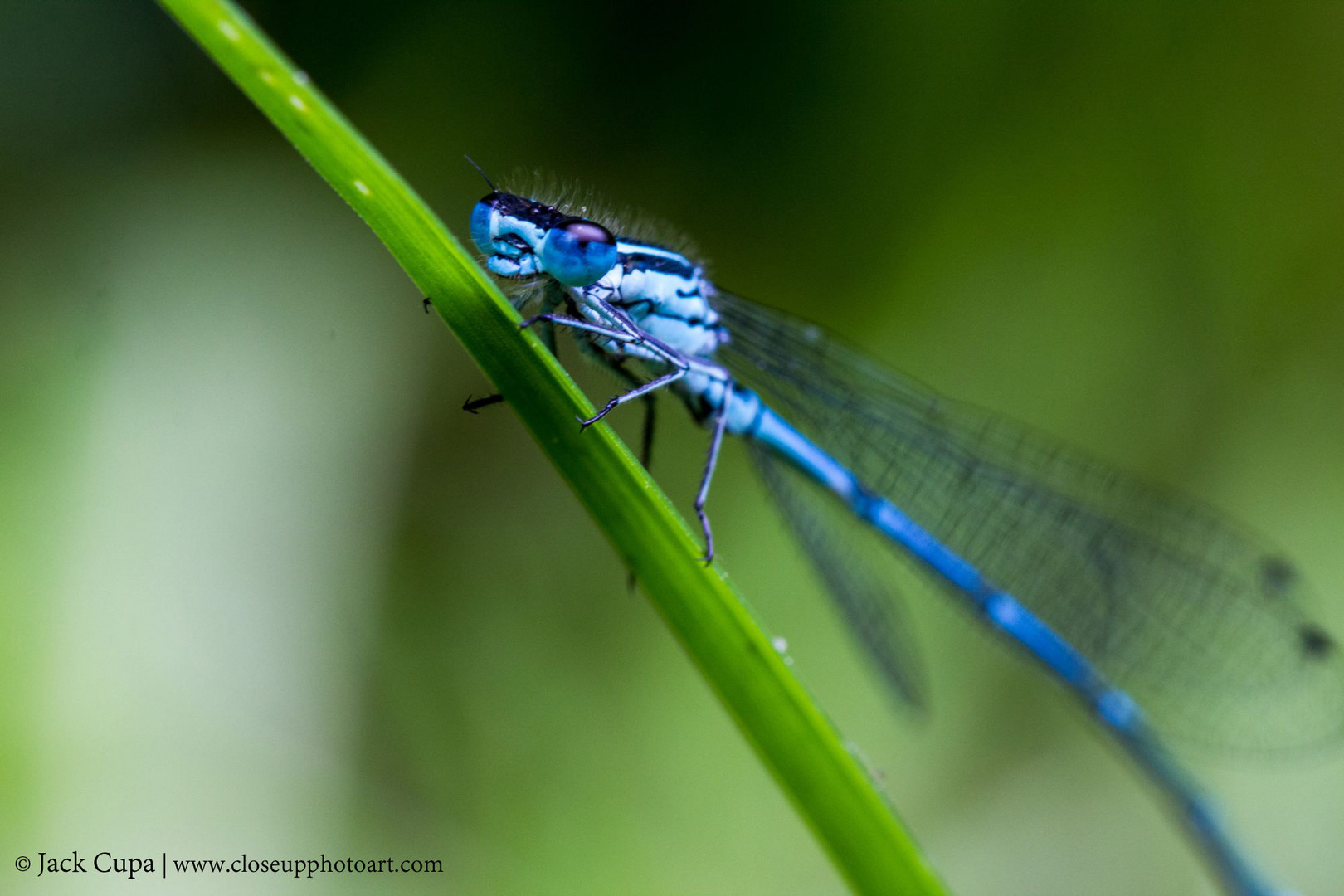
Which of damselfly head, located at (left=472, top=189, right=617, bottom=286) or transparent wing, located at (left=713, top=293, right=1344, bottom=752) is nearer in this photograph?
damselfly head, located at (left=472, top=189, right=617, bottom=286)

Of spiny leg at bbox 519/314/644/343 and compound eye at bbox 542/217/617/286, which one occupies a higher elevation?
compound eye at bbox 542/217/617/286


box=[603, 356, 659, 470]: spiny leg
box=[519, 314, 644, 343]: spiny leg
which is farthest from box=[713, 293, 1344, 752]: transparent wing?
box=[519, 314, 644, 343]: spiny leg

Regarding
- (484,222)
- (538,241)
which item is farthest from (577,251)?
(484,222)

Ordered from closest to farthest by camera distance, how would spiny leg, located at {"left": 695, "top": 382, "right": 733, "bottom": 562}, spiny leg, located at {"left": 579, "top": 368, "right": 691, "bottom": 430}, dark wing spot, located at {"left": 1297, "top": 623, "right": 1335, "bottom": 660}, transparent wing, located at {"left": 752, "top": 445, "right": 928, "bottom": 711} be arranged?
spiny leg, located at {"left": 579, "top": 368, "right": 691, "bottom": 430}, spiny leg, located at {"left": 695, "top": 382, "right": 733, "bottom": 562}, transparent wing, located at {"left": 752, "top": 445, "right": 928, "bottom": 711}, dark wing spot, located at {"left": 1297, "top": 623, "right": 1335, "bottom": 660}

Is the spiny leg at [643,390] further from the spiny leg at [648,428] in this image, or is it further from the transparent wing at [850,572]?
the transparent wing at [850,572]

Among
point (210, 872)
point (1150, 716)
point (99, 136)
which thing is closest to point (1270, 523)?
point (1150, 716)

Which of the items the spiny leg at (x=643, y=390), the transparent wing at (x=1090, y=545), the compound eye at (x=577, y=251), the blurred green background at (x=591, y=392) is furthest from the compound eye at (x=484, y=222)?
the blurred green background at (x=591, y=392)

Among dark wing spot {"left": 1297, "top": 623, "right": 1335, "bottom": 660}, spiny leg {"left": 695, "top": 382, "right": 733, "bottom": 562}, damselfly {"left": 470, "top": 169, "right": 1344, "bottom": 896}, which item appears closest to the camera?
spiny leg {"left": 695, "top": 382, "right": 733, "bottom": 562}

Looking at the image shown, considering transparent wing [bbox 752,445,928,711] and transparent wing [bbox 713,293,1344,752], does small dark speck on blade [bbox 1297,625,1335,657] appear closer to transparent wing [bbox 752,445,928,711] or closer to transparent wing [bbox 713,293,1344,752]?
transparent wing [bbox 713,293,1344,752]
